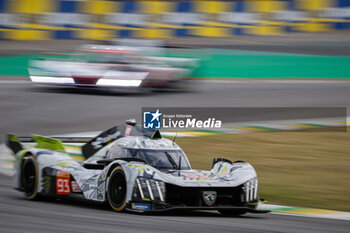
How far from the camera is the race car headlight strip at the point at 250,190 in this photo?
7891mm

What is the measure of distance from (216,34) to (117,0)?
403 centimetres

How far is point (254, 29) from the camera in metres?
28.5

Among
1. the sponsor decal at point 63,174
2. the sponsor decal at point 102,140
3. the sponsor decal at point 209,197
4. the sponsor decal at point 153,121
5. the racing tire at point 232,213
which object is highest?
the sponsor decal at point 153,121

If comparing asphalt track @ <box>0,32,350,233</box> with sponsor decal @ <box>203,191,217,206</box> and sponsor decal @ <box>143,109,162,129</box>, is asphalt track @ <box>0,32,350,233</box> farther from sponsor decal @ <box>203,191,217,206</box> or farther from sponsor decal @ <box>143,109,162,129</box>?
sponsor decal @ <box>143,109,162,129</box>

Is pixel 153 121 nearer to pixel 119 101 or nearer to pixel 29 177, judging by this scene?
pixel 29 177

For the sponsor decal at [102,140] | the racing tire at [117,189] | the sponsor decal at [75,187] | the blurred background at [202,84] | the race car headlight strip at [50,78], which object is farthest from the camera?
the race car headlight strip at [50,78]

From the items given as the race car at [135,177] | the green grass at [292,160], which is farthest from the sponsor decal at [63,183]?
the green grass at [292,160]

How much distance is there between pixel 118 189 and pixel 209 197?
995 millimetres

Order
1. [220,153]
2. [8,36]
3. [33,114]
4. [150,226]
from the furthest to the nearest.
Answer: [8,36] → [33,114] → [220,153] → [150,226]

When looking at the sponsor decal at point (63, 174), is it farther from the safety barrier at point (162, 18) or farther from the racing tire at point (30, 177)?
the safety barrier at point (162, 18)

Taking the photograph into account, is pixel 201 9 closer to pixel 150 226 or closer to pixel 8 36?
pixel 8 36

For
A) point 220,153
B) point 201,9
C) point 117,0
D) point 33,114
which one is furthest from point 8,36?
point 220,153

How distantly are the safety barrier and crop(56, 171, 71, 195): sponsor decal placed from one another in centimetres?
1891

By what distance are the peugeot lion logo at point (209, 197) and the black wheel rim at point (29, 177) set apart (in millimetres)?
2535
